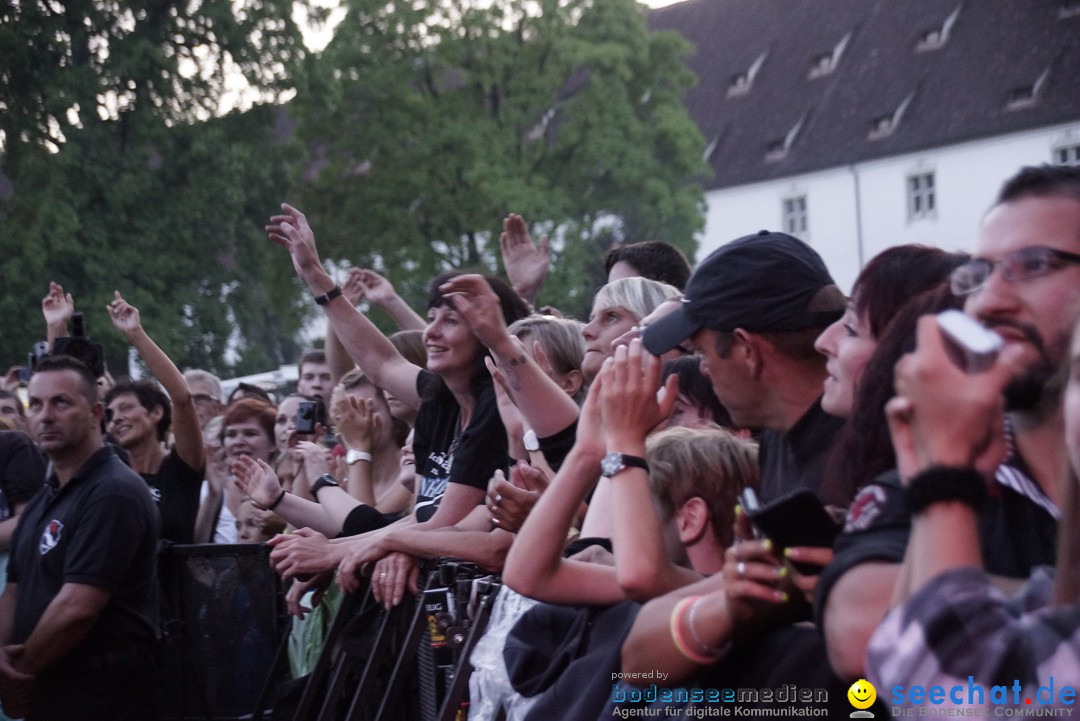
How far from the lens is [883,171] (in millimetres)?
42688

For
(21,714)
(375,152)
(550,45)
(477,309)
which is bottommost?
(21,714)

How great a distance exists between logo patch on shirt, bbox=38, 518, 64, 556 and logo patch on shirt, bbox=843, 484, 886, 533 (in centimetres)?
441

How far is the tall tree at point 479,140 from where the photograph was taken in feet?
104

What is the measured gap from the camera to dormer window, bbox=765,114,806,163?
45.9 meters

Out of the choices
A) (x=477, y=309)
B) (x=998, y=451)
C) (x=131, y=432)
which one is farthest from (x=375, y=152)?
(x=998, y=451)

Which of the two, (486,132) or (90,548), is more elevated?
(486,132)

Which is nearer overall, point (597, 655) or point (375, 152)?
point (597, 655)

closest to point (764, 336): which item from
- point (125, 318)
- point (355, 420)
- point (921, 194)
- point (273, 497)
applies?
point (273, 497)

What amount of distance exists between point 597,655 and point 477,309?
1203 mm

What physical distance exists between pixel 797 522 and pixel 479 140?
30.0 meters

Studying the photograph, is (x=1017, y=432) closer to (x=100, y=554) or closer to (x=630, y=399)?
(x=630, y=399)

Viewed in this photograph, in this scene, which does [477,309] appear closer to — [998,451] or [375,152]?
[998,451]

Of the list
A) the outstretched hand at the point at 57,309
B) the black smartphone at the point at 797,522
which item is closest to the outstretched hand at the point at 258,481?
the outstretched hand at the point at 57,309

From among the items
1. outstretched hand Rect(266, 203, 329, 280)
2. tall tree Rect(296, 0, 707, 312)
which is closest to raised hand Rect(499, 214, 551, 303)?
outstretched hand Rect(266, 203, 329, 280)
